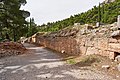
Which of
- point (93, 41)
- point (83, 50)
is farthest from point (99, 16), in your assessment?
point (93, 41)

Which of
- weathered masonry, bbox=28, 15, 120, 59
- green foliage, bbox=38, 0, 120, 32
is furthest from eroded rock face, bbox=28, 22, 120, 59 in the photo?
green foliage, bbox=38, 0, 120, 32

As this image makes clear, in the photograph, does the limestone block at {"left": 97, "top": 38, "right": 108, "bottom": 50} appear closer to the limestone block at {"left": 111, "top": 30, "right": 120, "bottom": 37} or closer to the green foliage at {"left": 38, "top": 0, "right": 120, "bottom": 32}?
the limestone block at {"left": 111, "top": 30, "right": 120, "bottom": 37}

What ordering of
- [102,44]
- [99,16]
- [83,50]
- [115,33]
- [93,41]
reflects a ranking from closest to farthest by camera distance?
1. [115,33]
2. [102,44]
3. [93,41]
4. [83,50]
5. [99,16]

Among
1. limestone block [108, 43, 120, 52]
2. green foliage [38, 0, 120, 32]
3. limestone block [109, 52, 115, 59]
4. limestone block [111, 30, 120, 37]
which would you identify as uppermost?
green foliage [38, 0, 120, 32]

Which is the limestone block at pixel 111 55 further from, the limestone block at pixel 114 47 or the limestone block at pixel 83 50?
the limestone block at pixel 83 50

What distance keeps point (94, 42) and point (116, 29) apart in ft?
6.93

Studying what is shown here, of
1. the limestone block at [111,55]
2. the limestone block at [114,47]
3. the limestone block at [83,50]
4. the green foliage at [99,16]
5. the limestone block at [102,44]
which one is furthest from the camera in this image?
the green foliage at [99,16]

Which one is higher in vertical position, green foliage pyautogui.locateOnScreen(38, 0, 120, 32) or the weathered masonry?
green foliage pyautogui.locateOnScreen(38, 0, 120, 32)

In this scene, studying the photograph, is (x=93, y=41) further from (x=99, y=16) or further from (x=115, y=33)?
(x=99, y=16)

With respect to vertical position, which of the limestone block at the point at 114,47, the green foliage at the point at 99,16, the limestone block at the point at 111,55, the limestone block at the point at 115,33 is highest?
the green foliage at the point at 99,16

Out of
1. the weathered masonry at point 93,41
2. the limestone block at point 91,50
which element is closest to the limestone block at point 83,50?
the weathered masonry at point 93,41

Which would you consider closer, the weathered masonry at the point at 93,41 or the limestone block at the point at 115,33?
→ the limestone block at the point at 115,33

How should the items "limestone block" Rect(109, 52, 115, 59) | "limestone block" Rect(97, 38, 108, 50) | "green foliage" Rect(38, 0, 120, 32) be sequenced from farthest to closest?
"green foliage" Rect(38, 0, 120, 32) < "limestone block" Rect(97, 38, 108, 50) < "limestone block" Rect(109, 52, 115, 59)

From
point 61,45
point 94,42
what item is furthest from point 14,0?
point 94,42
